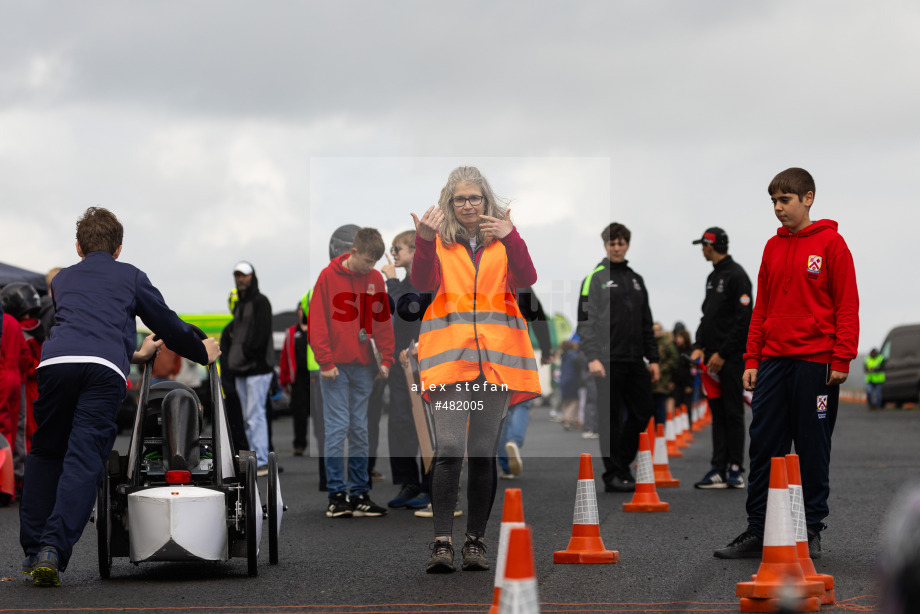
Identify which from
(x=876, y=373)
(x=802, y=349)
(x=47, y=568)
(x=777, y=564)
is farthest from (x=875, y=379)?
(x=47, y=568)

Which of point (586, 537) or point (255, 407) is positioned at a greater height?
point (255, 407)

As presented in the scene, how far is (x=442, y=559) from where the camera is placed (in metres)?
6.31

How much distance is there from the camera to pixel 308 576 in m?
6.40

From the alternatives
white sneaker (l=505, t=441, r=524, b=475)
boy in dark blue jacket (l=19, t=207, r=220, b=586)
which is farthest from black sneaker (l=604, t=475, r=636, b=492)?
boy in dark blue jacket (l=19, t=207, r=220, b=586)

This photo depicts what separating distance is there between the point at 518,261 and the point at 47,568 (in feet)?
8.63

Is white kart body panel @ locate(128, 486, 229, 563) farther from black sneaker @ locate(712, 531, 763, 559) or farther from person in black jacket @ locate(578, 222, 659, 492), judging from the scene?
person in black jacket @ locate(578, 222, 659, 492)

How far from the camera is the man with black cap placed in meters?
11.0

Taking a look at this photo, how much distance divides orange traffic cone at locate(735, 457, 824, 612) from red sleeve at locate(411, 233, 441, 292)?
6.19ft

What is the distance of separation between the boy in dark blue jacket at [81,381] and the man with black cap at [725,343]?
18.3 feet

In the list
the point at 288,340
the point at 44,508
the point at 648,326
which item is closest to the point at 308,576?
the point at 44,508

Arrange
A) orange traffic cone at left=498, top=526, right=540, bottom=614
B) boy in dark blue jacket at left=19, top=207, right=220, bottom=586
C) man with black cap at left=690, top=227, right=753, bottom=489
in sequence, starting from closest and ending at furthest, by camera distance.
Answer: orange traffic cone at left=498, top=526, right=540, bottom=614 < boy in dark blue jacket at left=19, top=207, right=220, bottom=586 < man with black cap at left=690, top=227, right=753, bottom=489

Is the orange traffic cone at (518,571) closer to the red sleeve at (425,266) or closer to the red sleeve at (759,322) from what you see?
the red sleeve at (425,266)

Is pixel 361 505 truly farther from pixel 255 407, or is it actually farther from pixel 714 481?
pixel 714 481

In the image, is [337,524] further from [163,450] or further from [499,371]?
[499,371]
